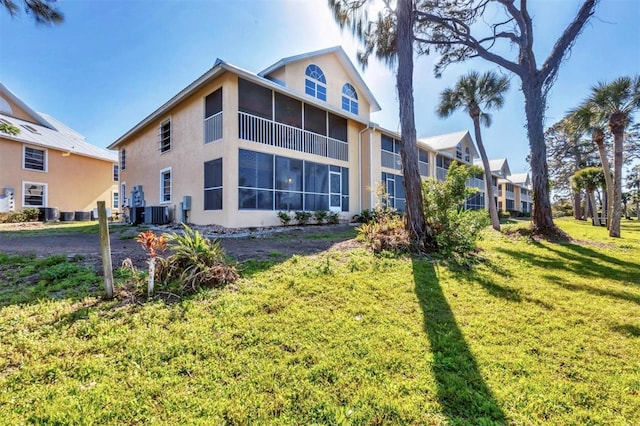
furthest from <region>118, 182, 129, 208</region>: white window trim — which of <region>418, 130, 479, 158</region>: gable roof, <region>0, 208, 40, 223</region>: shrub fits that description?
<region>418, 130, 479, 158</region>: gable roof

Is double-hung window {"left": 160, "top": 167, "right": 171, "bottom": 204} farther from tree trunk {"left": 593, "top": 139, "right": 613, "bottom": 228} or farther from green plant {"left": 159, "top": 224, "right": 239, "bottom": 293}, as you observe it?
tree trunk {"left": 593, "top": 139, "right": 613, "bottom": 228}

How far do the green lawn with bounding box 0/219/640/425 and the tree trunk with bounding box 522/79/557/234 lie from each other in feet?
22.6

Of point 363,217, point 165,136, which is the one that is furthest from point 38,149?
point 363,217

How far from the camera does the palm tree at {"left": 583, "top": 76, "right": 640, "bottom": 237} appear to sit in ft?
39.9

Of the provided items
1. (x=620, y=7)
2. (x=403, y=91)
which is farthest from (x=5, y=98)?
(x=620, y=7)

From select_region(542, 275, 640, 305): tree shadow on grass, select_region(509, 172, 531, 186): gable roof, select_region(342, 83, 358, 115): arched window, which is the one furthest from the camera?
select_region(509, 172, 531, 186): gable roof

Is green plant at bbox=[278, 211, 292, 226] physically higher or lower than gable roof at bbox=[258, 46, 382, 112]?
lower

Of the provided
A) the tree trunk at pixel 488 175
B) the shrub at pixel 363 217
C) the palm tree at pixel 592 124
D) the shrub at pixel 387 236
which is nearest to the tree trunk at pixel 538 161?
the tree trunk at pixel 488 175

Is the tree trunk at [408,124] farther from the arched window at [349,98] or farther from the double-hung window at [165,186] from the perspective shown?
the double-hung window at [165,186]

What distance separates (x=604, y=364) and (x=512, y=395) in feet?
4.28

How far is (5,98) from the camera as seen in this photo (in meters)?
18.7

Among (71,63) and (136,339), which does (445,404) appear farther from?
(71,63)

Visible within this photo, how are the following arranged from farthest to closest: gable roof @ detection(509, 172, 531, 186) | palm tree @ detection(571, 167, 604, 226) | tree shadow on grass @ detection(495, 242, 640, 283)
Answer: gable roof @ detection(509, 172, 531, 186)
palm tree @ detection(571, 167, 604, 226)
tree shadow on grass @ detection(495, 242, 640, 283)

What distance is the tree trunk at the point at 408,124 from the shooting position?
23.6ft
